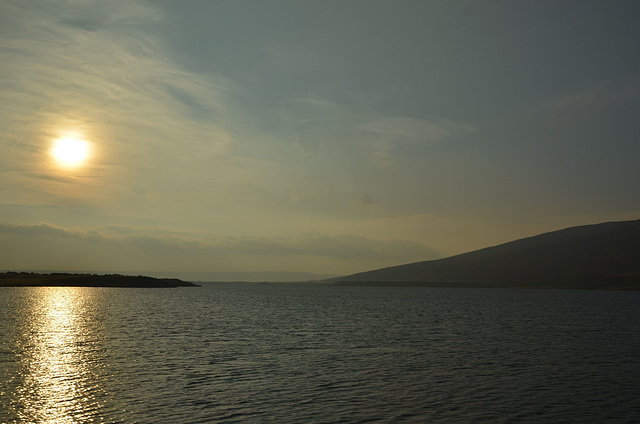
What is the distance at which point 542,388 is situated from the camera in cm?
3944

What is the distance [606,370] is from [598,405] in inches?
626

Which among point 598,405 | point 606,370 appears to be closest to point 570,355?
point 606,370

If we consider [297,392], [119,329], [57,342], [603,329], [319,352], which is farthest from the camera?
[603,329]

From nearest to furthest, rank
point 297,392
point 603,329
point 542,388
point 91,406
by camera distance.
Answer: point 91,406 → point 297,392 → point 542,388 → point 603,329

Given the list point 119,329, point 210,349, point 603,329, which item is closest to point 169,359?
point 210,349

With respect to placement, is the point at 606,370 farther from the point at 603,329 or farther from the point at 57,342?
the point at 57,342

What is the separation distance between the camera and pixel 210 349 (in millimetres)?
57812

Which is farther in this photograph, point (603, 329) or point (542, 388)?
point (603, 329)

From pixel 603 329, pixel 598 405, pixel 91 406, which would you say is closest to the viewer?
pixel 91 406

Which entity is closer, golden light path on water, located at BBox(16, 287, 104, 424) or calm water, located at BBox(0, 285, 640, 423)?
golden light path on water, located at BBox(16, 287, 104, 424)

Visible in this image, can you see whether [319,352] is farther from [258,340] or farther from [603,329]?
[603,329]

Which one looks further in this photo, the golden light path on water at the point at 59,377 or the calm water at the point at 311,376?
the calm water at the point at 311,376

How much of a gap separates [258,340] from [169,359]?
18373 mm

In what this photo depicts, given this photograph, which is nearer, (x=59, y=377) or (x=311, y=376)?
(x=59, y=377)
